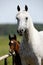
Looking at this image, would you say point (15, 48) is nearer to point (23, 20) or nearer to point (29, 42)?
point (29, 42)

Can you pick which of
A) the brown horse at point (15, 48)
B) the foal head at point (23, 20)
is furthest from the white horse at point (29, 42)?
the brown horse at point (15, 48)

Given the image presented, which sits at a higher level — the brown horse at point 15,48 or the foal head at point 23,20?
the foal head at point 23,20

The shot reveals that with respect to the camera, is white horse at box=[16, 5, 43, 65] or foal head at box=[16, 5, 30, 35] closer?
foal head at box=[16, 5, 30, 35]

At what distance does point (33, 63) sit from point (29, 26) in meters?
0.78

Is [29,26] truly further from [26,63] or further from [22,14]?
Result: [26,63]

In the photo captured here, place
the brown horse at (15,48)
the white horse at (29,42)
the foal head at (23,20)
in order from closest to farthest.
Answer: the foal head at (23,20), the white horse at (29,42), the brown horse at (15,48)

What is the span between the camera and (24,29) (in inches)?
256

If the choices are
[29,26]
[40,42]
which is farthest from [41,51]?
[29,26]

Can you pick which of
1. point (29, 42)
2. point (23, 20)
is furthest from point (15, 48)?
point (23, 20)

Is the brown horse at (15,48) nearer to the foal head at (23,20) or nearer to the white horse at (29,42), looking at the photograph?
the white horse at (29,42)

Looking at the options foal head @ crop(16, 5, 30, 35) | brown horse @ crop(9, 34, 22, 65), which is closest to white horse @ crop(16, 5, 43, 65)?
foal head @ crop(16, 5, 30, 35)

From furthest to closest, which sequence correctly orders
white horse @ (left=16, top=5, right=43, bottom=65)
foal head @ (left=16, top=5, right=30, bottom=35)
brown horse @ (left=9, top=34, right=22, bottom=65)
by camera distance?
1. brown horse @ (left=9, top=34, right=22, bottom=65)
2. white horse @ (left=16, top=5, right=43, bottom=65)
3. foal head @ (left=16, top=5, right=30, bottom=35)

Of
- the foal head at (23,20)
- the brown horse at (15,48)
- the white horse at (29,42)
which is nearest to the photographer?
the foal head at (23,20)

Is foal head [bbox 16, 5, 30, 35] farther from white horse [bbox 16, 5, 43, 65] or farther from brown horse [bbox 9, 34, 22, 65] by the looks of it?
brown horse [bbox 9, 34, 22, 65]
